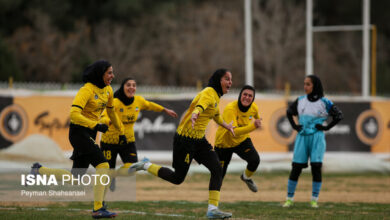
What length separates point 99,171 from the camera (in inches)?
356

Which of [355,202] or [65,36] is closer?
[355,202]

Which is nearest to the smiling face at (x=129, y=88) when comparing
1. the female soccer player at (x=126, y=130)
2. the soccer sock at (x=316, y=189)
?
the female soccer player at (x=126, y=130)

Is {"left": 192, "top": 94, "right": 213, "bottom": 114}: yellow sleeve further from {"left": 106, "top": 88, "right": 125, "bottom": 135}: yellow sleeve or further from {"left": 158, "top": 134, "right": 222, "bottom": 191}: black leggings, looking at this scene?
{"left": 106, "top": 88, "right": 125, "bottom": 135}: yellow sleeve

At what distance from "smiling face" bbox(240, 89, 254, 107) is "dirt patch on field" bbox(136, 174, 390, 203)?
96.3 inches

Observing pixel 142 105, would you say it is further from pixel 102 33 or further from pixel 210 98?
pixel 102 33

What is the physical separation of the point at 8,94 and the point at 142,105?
8.16 metres

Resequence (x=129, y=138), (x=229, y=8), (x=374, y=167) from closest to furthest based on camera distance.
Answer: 1. (x=129, y=138)
2. (x=374, y=167)
3. (x=229, y=8)

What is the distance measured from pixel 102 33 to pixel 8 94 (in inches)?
971

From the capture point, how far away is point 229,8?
49438 mm

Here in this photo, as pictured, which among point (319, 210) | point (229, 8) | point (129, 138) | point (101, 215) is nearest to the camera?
point (101, 215)

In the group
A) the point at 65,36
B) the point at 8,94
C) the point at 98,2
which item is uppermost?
the point at 98,2

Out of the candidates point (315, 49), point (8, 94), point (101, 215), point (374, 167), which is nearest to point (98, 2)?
point (315, 49)

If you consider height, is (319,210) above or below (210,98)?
below

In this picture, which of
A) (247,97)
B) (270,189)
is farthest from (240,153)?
(270,189)
